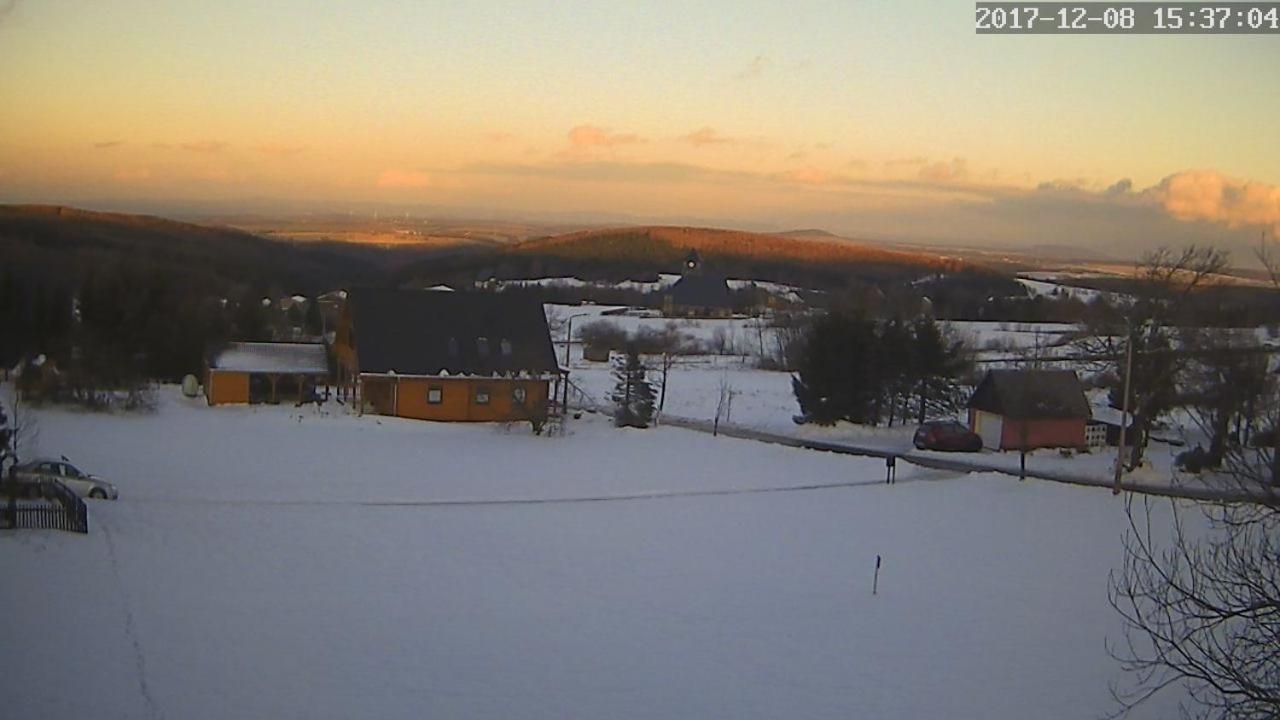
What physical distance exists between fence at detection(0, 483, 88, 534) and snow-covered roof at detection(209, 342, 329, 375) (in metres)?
17.0

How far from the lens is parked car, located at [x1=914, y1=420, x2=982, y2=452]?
112 ft

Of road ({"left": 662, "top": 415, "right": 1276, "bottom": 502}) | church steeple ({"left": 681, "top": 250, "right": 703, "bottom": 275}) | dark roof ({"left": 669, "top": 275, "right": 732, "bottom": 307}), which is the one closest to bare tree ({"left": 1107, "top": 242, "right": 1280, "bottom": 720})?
road ({"left": 662, "top": 415, "right": 1276, "bottom": 502})

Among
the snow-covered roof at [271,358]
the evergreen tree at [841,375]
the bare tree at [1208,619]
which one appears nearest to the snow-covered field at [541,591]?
the bare tree at [1208,619]

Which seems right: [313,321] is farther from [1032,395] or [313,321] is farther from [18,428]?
[1032,395]

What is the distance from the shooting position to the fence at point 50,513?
1775 cm

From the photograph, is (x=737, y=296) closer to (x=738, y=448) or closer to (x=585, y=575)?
(x=738, y=448)

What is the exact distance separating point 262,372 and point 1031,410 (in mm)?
24674

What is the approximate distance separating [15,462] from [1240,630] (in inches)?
802

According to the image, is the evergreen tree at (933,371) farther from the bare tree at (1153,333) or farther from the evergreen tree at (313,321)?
the evergreen tree at (313,321)

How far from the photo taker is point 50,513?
60.0 feet

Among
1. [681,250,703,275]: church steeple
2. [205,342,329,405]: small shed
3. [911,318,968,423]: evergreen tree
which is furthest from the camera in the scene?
[681,250,703,275]: church steeple

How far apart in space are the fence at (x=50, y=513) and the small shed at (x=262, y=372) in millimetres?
16853

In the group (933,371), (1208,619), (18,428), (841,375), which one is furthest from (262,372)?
(1208,619)

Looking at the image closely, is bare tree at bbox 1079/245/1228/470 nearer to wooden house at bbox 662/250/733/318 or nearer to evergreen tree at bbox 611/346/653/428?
evergreen tree at bbox 611/346/653/428
